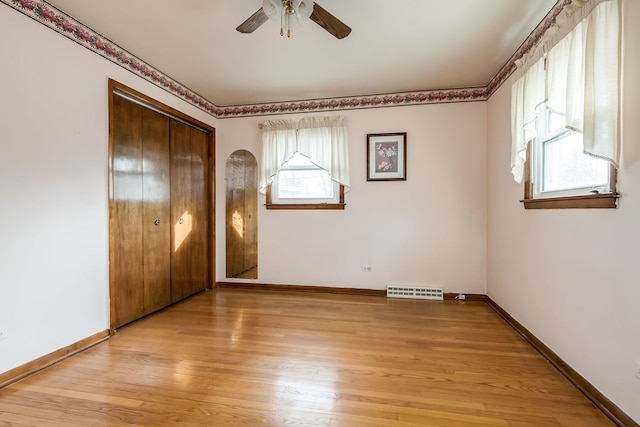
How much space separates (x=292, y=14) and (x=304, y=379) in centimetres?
233

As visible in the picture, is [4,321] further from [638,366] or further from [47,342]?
[638,366]

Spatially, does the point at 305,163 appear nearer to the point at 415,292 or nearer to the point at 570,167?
the point at 415,292

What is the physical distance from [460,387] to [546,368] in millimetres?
721

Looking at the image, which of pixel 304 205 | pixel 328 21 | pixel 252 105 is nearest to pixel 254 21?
pixel 328 21

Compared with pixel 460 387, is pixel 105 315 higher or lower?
higher

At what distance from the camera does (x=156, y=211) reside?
321 centimetres

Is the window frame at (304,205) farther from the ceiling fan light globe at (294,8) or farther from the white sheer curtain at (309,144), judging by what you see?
the ceiling fan light globe at (294,8)

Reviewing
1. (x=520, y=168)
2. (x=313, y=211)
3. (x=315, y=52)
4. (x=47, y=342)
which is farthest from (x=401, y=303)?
(x=47, y=342)

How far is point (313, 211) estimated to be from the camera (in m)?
4.04

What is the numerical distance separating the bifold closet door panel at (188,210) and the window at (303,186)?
938mm

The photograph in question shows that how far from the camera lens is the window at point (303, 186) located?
4004 mm

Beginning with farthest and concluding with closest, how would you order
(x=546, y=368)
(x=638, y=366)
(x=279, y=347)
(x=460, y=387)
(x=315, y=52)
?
1. (x=315, y=52)
2. (x=279, y=347)
3. (x=546, y=368)
4. (x=460, y=387)
5. (x=638, y=366)

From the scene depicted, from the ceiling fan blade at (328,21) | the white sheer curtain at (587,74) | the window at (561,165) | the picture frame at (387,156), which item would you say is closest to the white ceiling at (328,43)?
the ceiling fan blade at (328,21)

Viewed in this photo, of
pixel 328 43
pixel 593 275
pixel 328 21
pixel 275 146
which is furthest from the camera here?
pixel 275 146
